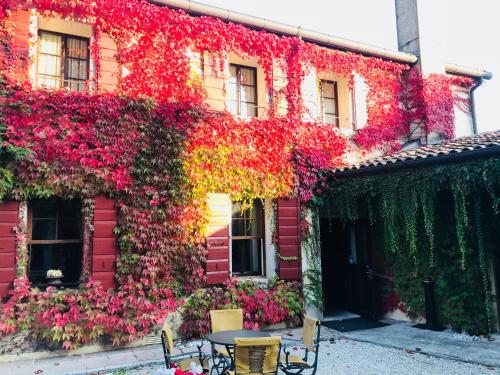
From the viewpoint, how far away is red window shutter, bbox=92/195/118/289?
668 cm

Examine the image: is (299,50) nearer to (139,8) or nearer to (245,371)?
(139,8)

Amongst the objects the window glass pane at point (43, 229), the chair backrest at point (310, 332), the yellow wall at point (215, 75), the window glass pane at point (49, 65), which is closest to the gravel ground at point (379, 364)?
the chair backrest at point (310, 332)

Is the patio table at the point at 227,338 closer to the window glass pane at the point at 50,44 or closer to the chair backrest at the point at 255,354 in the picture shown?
the chair backrest at the point at 255,354

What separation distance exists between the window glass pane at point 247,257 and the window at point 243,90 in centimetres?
276

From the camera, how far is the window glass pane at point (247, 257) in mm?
8172

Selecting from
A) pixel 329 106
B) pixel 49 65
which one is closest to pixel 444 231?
pixel 329 106

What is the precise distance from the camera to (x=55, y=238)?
6.79m

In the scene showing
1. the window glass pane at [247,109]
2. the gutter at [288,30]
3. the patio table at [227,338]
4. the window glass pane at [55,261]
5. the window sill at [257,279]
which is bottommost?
the patio table at [227,338]

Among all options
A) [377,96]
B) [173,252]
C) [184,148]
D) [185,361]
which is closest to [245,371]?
[185,361]

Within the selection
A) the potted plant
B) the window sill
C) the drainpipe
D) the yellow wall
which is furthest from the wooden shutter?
the drainpipe

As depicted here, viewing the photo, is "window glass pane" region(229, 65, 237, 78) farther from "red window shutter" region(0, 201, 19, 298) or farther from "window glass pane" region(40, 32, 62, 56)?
"red window shutter" region(0, 201, 19, 298)

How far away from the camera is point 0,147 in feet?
20.4

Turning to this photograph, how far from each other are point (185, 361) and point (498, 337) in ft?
18.6

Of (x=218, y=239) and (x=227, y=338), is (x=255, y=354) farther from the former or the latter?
(x=218, y=239)
